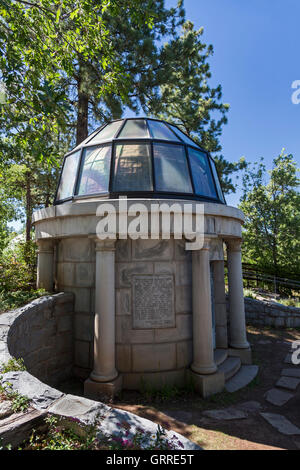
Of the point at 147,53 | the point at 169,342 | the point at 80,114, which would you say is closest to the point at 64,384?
the point at 169,342

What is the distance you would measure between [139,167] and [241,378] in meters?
5.92

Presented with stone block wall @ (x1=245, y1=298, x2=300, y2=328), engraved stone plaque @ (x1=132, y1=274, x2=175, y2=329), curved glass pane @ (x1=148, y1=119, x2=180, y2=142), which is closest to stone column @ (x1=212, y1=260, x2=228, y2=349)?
engraved stone plaque @ (x1=132, y1=274, x2=175, y2=329)

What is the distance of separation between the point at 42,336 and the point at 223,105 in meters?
16.4

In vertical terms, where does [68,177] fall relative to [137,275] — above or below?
above

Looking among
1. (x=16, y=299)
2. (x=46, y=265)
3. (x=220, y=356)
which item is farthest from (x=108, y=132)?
(x=220, y=356)

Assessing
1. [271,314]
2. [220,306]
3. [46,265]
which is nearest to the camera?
[46,265]

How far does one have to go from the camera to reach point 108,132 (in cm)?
757

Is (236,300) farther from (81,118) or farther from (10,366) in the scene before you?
(81,118)

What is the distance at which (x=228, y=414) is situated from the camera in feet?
16.0

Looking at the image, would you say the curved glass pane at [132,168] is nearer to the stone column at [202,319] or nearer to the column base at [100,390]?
the stone column at [202,319]

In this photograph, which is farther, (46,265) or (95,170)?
(46,265)

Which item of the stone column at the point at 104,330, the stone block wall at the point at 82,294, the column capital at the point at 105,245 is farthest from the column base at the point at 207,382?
the column capital at the point at 105,245

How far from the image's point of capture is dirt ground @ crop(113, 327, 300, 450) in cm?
403

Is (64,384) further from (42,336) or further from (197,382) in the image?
(197,382)
